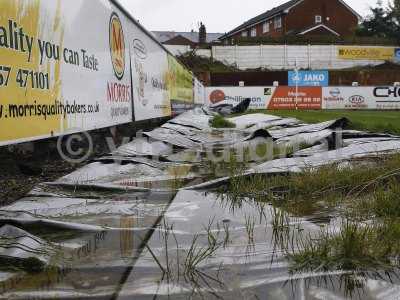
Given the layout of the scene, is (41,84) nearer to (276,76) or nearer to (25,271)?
(25,271)

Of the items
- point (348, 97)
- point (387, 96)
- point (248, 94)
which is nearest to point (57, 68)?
point (248, 94)

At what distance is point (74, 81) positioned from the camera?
4758mm

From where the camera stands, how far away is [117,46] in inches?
263

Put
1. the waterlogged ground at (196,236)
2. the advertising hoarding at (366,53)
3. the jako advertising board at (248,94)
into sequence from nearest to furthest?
1. the waterlogged ground at (196,236)
2. the jako advertising board at (248,94)
3. the advertising hoarding at (366,53)

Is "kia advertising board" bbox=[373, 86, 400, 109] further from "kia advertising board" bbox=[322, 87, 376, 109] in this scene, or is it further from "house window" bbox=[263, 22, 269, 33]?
"house window" bbox=[263, 22, 269, 33]

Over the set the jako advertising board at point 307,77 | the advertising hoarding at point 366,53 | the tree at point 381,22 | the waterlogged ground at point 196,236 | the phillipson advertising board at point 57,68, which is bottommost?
the waterlogged ground at point 196,236

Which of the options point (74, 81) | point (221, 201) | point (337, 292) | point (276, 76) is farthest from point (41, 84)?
point (276, 76)

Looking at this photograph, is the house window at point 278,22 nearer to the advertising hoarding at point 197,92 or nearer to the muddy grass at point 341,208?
the advertising hoarding at point 197,92

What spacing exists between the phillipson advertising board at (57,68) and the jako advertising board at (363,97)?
2670cm

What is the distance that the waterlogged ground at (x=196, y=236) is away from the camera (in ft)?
6.23

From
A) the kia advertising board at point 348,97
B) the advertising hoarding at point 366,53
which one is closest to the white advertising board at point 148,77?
the kia advertising board at point 348,97

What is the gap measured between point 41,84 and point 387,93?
101 feet

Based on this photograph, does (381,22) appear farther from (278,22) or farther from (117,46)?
(117,46)

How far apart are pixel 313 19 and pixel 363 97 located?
3024 centimetres
